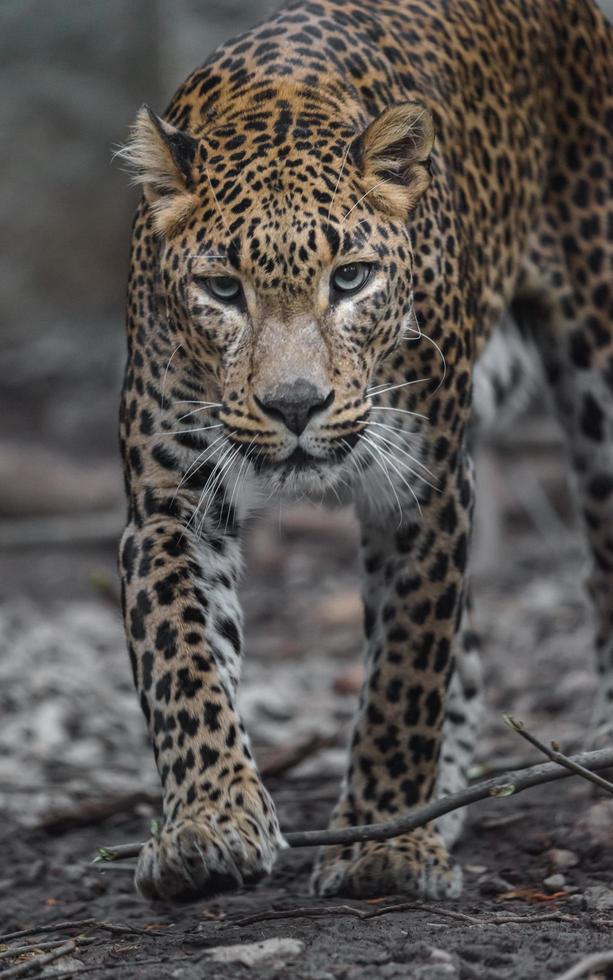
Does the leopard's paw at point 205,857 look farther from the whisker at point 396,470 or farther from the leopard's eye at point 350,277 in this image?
the leopard's eye at point 350,277

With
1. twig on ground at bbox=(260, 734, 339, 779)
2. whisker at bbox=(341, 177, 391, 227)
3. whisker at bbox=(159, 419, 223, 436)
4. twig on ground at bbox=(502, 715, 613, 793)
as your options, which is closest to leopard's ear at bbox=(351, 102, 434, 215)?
whisker at bbox=(341, 177, 391, 227)

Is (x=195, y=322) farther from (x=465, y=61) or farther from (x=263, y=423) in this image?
(x=465, y=61)

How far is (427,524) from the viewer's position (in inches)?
241

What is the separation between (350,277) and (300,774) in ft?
12.8

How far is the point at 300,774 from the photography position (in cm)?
852

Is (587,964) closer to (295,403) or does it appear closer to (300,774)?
(295,403)

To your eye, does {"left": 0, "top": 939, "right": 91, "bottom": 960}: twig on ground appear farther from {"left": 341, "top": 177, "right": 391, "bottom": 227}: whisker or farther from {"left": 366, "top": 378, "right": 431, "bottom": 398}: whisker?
{"left": 341, "top": 177, "right": 391, "bottom": 227}: whisker

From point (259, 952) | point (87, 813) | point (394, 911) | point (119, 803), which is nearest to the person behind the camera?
point (259, 952)

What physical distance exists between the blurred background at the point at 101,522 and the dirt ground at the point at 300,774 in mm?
32

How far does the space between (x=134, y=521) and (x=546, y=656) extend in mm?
5809

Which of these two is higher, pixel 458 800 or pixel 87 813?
pixel 458 800

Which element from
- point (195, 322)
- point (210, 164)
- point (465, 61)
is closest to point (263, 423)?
point (195, 322)

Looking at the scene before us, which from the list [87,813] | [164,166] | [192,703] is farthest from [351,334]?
[87,813]

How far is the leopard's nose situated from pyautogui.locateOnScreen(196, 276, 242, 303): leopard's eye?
41cm
